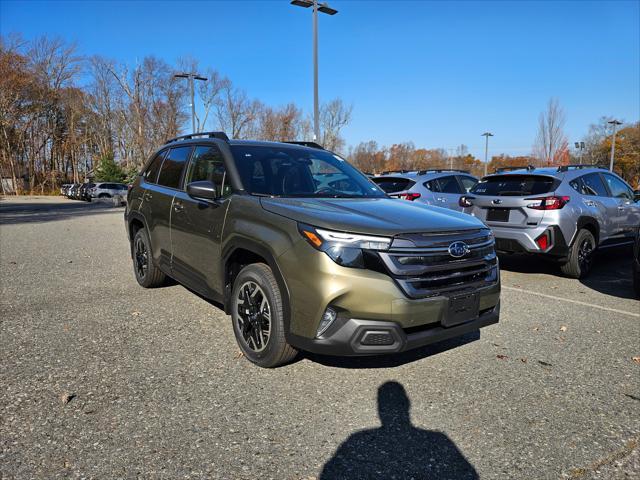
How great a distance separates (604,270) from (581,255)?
4.40ft

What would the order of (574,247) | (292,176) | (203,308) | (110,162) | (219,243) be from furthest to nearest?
(110,162) → (574,247) → (203,308) → (292,176) → (219,243)

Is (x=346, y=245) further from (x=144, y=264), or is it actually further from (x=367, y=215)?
(x=144, y=264)

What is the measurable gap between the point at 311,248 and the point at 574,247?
17.9 feet

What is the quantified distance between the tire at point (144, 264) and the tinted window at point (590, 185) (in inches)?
239

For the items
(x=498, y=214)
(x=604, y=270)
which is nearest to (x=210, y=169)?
(x=498, y=214)

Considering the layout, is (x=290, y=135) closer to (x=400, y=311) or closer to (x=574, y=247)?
(x=574, y=247)

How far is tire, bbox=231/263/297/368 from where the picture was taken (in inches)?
126

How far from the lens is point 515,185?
7098 millimetres

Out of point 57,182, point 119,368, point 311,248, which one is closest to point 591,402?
point 311,248

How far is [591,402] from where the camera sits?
10.3ft

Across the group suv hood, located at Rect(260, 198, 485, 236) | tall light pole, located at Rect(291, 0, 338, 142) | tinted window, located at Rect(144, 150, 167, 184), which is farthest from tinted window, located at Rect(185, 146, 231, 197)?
tall light pole, located at Rect(291, 0, 338, 142)

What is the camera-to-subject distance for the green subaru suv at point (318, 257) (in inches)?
112

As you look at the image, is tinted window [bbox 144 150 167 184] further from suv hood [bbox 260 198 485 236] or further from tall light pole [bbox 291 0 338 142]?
tall light pole [bbox 291 0 338 142]

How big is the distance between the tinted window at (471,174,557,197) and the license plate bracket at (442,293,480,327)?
→ 424cm
